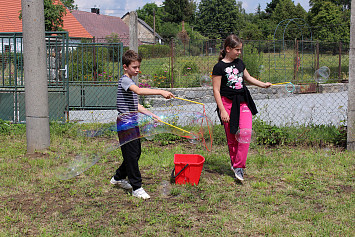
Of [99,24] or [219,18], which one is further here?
[219,18]

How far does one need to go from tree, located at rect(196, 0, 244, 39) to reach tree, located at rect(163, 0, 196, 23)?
6.77 metres

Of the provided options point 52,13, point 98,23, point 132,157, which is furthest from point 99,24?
point 132,157

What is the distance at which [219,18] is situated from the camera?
81000 millimetres

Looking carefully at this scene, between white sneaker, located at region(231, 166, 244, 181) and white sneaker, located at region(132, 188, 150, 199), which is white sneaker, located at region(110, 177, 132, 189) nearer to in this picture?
white sneaker, located at region(132, 188, 150, 199)

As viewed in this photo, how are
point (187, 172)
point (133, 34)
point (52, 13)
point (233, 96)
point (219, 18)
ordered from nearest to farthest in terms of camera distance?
point (187, 172) → point (233, 96) → point (133, 34) → point (52, 13) → point (219, 18)

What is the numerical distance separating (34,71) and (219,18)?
A: 257 ft

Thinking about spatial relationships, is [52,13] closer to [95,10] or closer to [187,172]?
[187,172]

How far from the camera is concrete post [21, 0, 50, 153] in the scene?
19.7 ft

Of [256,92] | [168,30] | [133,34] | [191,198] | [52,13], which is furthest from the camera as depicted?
[168,30]

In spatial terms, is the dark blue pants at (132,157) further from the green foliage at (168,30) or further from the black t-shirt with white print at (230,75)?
the green foliage at (168,30)

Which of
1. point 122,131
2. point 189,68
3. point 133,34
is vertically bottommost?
point 122,131

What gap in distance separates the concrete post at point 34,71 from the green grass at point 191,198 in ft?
1.18

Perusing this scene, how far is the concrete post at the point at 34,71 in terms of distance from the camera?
237 inches

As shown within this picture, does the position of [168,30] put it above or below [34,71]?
above
